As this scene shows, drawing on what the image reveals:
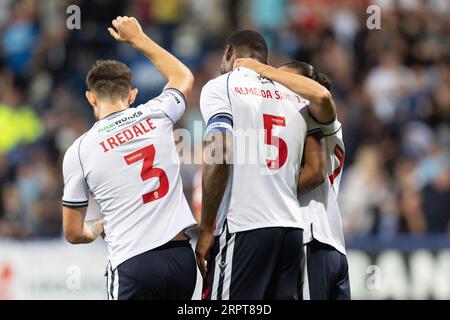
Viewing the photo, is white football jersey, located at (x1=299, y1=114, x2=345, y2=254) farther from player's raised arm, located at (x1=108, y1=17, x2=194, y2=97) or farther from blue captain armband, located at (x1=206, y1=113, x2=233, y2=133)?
player's raised arm, located at (x1=108, y1=17, x2=194, y2=97)

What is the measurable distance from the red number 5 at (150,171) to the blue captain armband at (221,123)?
47cm

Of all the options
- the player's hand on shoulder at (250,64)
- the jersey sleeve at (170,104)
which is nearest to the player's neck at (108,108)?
the jersey sleeve at (170,104)

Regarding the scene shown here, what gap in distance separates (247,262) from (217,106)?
1.03 m

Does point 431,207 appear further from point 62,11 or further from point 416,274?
point 62,11

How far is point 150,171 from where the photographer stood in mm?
6727

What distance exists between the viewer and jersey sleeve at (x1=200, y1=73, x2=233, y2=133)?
652cm

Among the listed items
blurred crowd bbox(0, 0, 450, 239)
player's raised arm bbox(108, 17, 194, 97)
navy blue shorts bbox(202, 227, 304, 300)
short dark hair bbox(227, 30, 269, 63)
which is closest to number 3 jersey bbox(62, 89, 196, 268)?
navy blue shorts bbox(202, 227, 304, 300)

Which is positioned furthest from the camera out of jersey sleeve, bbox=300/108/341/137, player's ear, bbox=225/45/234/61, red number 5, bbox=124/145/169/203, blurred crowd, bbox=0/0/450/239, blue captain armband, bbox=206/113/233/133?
blurred crowd, bbox=0/0/450/239

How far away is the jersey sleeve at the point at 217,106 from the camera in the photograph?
21.4 ft

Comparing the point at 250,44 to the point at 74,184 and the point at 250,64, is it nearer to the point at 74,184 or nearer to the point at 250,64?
the point at 250,64

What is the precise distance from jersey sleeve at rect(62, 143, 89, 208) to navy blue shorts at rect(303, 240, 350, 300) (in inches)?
61.4

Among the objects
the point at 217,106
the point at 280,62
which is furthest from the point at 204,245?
the point at 280,62

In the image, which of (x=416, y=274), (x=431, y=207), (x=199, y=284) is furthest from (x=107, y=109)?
(x=431, y=207)

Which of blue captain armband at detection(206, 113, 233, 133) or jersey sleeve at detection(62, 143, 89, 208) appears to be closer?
blue captain armband at detection(206, 113, 233, 133)
